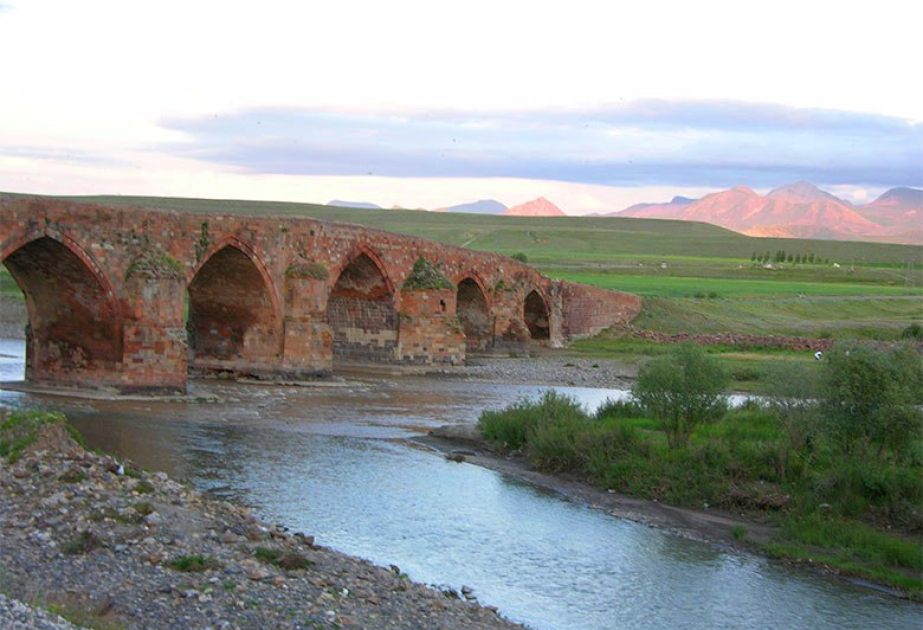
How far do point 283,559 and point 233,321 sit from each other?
18498 millimetres

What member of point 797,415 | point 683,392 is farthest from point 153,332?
point 797,415

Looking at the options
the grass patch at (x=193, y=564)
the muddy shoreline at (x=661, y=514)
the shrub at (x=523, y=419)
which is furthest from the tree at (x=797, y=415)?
the grass patch at (x=193, y=564)

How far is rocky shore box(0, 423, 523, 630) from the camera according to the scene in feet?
33.3

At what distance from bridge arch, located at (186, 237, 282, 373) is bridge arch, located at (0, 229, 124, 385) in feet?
14.5

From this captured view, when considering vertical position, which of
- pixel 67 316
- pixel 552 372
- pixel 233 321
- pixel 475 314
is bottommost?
pixel 552 372

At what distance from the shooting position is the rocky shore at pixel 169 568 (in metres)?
10.2

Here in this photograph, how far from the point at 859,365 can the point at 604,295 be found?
2835 centimetres

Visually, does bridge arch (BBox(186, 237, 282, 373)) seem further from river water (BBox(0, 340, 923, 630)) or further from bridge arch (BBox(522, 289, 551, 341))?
bridge arch (BBox(522, 289, 551, 341))

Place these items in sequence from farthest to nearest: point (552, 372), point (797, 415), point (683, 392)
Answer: point (552, 372), point (683, 392), point (797, 415)

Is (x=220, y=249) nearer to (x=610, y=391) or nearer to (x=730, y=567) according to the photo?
(x=610, y=391)

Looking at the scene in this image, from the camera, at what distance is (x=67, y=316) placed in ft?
82.6

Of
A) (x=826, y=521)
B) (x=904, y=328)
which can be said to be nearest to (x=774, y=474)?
(x=826, y=521)

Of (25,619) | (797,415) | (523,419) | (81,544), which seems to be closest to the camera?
(25,619)

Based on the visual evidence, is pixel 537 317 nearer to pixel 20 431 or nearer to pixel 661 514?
pixel 661 514
